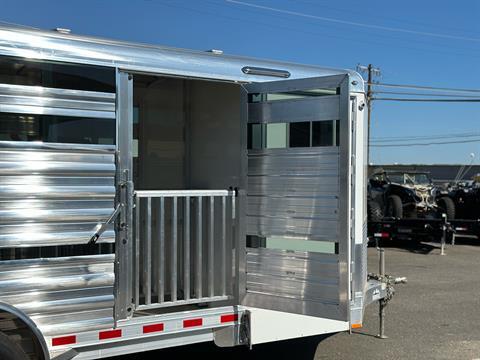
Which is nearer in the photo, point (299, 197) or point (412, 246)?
point (299, 197)

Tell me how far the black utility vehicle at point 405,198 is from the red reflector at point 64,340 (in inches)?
485

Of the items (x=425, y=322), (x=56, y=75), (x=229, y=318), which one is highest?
→ (x=56, y=75)

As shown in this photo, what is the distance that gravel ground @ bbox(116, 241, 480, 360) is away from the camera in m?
5.57

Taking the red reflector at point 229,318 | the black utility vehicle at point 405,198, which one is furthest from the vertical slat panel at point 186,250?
the black utility vehicle at point 405,198

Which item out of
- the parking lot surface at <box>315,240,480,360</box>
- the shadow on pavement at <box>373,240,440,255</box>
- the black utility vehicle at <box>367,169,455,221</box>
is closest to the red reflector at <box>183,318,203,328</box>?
the parking lot surface at <box>315,240,480,360</box>

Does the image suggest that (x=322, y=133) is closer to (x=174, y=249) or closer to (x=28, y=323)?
(x=174, y=249)

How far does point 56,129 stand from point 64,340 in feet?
4.19

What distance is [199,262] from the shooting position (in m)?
4.26

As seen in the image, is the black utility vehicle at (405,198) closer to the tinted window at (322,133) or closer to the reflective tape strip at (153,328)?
the tinted window at (322,133)

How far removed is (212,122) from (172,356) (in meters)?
2.26

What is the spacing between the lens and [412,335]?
634cm

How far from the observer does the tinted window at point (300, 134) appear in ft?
13.5

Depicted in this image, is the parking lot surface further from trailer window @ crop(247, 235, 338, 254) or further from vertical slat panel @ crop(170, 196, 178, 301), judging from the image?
vertical slat panel @ crop(170, 196, 178, 301)

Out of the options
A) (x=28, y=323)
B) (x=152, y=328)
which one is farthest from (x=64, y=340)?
(x=152, y=328)
